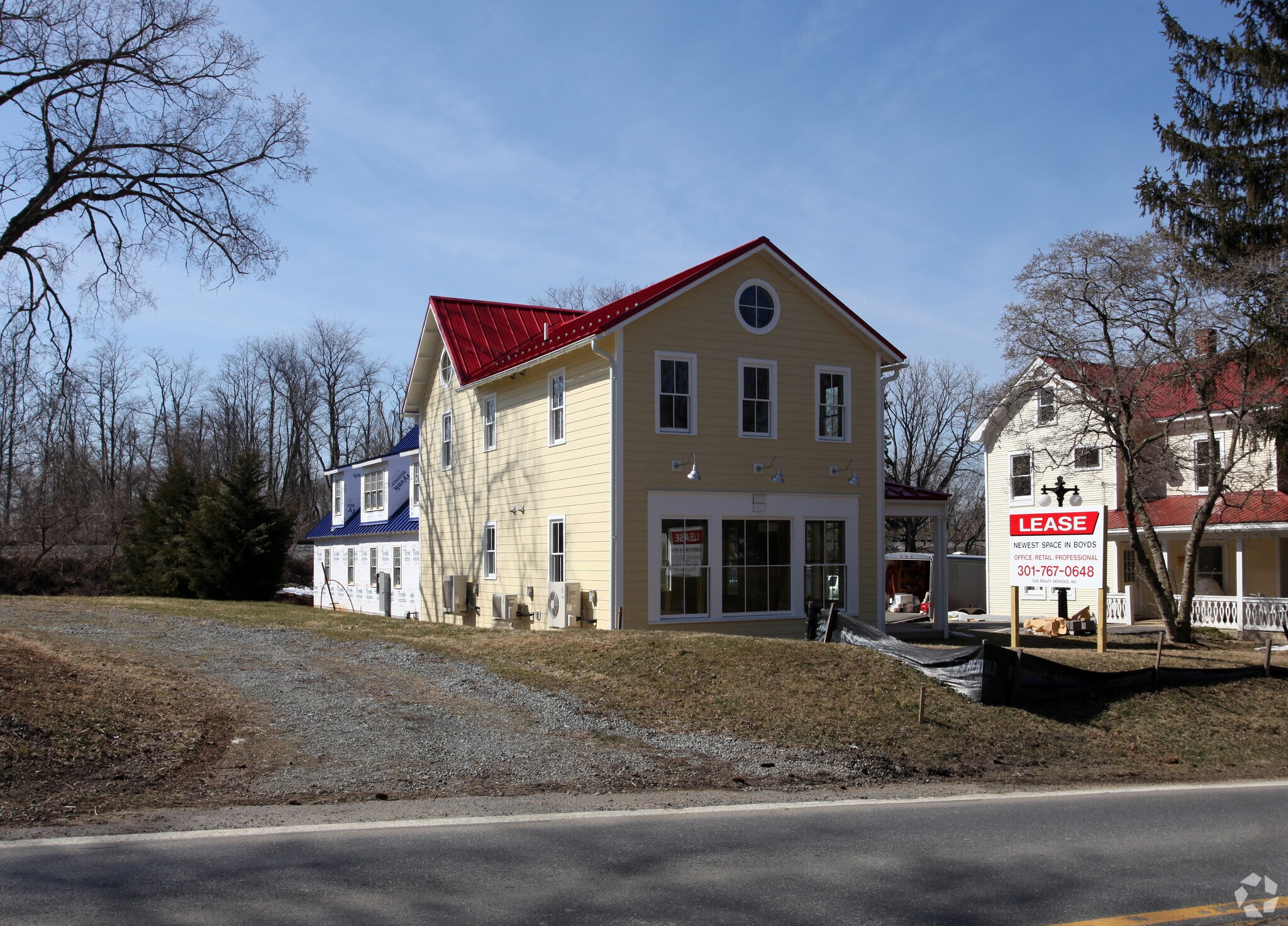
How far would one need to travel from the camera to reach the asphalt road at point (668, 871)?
18.8ft

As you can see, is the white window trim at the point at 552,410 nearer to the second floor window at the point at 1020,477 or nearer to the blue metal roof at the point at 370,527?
the blue metal roof at the point at 370,527

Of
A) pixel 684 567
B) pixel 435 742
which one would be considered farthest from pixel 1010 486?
pixel 435 742

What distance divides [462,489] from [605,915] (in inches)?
835

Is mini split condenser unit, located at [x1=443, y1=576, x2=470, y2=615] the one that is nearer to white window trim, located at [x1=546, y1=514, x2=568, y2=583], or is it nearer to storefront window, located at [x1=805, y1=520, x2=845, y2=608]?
white window trim, located at [x1=546, y1=514, x2=568, y2=583]

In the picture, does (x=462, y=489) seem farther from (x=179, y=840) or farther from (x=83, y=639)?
(x=179, y=840)

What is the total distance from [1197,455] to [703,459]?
16.5 meters

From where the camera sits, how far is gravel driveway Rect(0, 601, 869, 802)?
30.1ft

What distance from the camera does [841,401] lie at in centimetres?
2147

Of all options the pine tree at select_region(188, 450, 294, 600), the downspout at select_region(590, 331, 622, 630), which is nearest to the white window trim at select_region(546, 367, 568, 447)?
the downspout at select_region(590, 331, 622, 630)

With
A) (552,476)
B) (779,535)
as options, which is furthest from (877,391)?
(552,476)

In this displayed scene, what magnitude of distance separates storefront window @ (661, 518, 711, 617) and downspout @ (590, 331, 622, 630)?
0.99 m

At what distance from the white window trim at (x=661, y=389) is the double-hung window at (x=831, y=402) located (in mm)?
2758

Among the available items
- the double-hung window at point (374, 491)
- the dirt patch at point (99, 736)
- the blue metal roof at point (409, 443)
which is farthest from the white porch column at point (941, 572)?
the double-hung window at point (374, 491)

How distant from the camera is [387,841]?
7133mm
